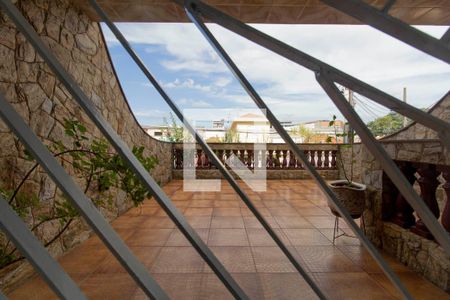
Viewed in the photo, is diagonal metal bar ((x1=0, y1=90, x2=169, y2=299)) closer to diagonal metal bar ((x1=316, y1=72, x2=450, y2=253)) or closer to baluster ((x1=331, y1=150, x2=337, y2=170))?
diagonal metal bar ((x1=316, y1=72, x2=450, y2=253))

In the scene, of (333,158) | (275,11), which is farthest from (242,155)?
(275,11)

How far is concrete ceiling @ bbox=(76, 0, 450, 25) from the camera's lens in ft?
7.01

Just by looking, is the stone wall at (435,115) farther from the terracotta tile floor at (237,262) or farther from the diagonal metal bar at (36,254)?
the diagonal metal bar at (36,254)

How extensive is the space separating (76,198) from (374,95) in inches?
22.6

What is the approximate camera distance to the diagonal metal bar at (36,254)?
33cm

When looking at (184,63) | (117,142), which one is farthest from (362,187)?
(184,63)

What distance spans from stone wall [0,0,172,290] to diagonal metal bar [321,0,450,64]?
1.73m

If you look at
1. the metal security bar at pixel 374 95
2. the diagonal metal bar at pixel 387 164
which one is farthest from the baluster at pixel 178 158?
the diagonal metal bar at pixel 387 164

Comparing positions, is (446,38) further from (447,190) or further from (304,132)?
(304,132)

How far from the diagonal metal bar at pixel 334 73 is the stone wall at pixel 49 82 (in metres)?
1.45

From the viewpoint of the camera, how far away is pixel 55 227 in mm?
1853

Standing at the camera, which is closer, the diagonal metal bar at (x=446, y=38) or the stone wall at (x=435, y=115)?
the diagonal metal bar at (x=446, y=38)

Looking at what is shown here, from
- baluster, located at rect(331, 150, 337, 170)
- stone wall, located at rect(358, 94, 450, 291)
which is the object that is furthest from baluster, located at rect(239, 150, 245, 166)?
stone wall, located at rect(358, 94, 450, 291)

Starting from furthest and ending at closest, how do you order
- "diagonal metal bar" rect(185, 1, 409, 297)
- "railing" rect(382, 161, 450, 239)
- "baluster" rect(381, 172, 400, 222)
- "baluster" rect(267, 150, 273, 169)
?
"baluster" rect(267, 150, 273, 169)
"baluster" rect(381, 172, 400, 222)
"railing" rect(382, 161, 450, 239)
"diagonal metal bar" rect(185, 1, 409, 297)
